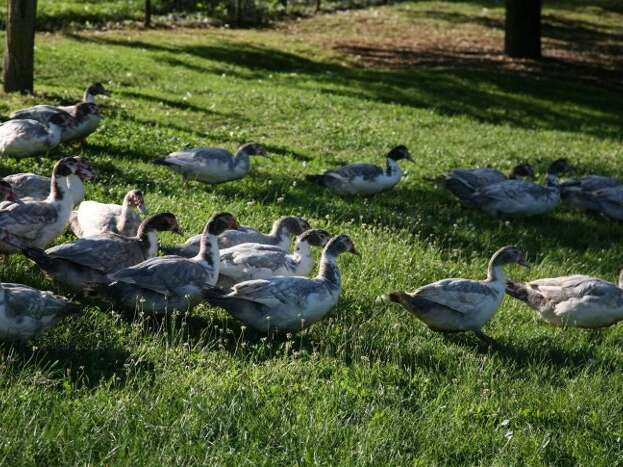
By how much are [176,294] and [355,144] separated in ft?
32.7

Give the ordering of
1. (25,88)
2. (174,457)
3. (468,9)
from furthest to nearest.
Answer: (468,9) < (25,88) < (174,457)

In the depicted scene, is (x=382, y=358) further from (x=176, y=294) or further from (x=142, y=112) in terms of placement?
(x=142, y=112)

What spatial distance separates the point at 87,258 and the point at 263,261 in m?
1.61

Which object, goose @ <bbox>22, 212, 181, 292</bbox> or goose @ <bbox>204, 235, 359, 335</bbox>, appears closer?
goose @ <bbox>204, 235, 359, 335</bbox>

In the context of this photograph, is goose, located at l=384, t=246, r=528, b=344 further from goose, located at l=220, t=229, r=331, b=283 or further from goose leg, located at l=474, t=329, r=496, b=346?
goose, located at l=220, t=229, r=331, b=283

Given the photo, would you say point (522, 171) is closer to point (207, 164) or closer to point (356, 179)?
point (356, 179)

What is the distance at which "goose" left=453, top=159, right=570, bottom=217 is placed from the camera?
12359mm

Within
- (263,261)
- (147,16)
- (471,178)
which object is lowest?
(263,261)

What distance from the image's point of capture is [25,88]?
16.4 metres

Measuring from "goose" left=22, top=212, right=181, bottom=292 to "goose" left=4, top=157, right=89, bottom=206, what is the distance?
1.59 meters

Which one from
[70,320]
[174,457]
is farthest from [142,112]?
[174,457]

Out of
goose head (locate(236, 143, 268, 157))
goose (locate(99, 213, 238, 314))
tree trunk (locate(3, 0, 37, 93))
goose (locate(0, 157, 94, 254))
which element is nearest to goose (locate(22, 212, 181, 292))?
goose (locate(99, 213, 238, 314))

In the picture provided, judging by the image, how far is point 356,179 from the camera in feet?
40.1

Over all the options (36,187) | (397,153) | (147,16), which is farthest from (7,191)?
(147,16)
